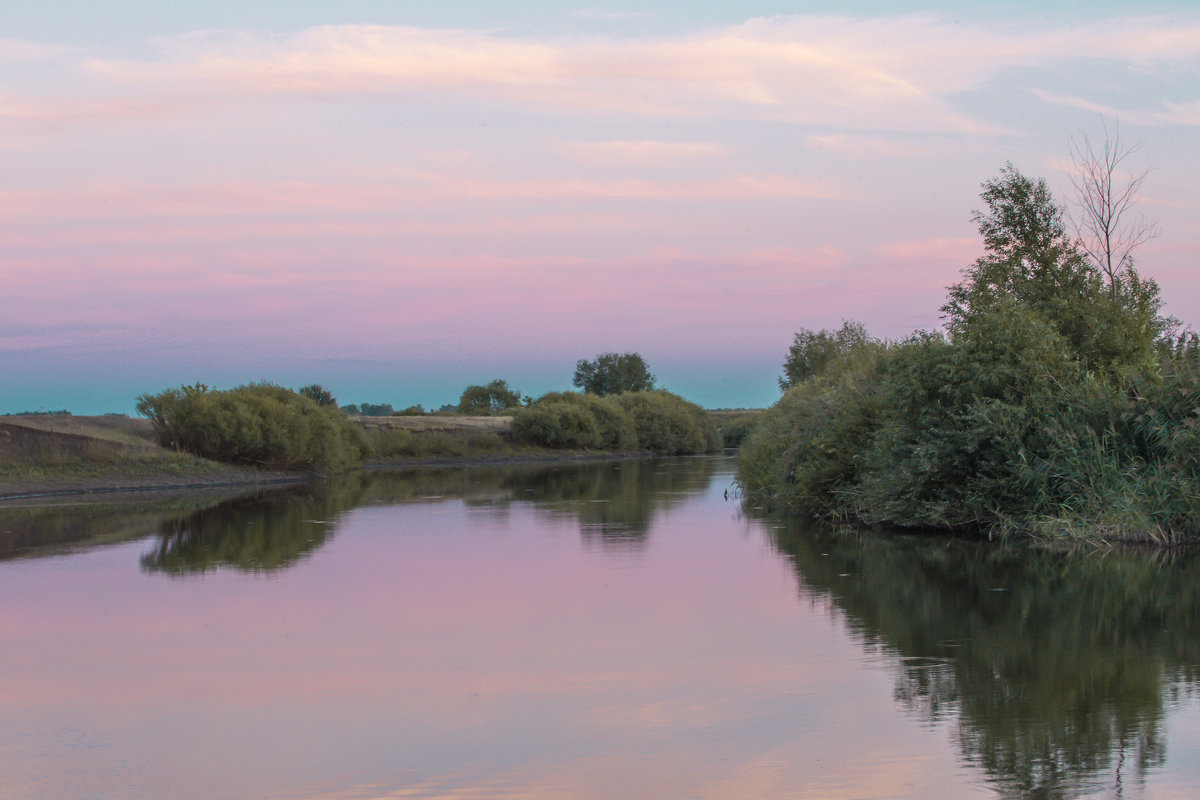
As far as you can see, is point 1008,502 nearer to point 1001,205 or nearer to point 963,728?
point 1001,205

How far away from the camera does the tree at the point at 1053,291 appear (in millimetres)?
20125

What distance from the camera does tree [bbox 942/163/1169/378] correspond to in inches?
→ 792

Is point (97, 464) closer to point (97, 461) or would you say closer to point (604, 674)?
point (97, 461)

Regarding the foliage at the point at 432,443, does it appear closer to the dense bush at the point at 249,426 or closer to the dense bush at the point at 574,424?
the dense bush at the point at 574,424

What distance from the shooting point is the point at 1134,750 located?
21.1ft

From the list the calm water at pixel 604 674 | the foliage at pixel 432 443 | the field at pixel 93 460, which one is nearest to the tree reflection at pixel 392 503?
the calm water at pixel 604 674

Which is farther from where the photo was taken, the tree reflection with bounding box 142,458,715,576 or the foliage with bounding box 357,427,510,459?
the foliage with bounding box 357,427,510,459

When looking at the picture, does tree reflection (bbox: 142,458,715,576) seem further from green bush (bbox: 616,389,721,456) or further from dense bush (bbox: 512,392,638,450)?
green bush (bbox: 616,389,721,456)

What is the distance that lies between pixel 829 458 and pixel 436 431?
138ft

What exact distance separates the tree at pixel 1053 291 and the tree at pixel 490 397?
66292 millimetres

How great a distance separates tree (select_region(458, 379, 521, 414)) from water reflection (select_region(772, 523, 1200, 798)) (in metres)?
72.2

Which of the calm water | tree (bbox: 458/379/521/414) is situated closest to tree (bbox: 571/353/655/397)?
tree (bbox: 458/379/521/414)

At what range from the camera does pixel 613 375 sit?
112 meters

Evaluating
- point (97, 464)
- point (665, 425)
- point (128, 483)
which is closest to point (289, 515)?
point (128, 483)
